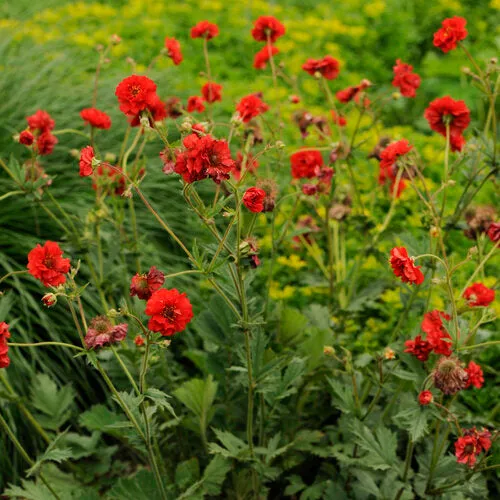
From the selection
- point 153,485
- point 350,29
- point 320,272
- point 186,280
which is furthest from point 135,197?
point 350,29

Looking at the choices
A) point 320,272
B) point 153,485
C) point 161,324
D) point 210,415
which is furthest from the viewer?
point 320,272

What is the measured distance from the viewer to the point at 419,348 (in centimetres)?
149

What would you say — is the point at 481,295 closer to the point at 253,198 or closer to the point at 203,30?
the point at 253,198

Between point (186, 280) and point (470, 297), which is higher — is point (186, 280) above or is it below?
below

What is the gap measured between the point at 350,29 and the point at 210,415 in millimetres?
3204

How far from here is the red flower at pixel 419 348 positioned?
58.2 inches

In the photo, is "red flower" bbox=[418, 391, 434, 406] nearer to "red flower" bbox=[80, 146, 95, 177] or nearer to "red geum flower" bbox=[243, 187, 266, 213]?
"red geum flower" bbox=[243, 187, 266, 213]

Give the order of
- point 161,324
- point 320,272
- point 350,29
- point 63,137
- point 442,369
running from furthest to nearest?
point 350,29 < point 63,137 < point 320,272 < point 442,369 < point 161,324

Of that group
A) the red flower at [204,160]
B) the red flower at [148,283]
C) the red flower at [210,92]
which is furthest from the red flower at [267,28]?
the red flower at [148,283]

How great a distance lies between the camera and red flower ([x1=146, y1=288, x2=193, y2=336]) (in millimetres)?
1265

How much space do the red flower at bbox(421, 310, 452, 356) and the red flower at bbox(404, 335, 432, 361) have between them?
2 centimetres

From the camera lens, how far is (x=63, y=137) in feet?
9.09

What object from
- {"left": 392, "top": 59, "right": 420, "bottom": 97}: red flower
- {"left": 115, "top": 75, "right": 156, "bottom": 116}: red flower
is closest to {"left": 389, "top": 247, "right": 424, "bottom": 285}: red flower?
{"left": 115, "top": 75, "right": 156, "bottom": 116}: red flower

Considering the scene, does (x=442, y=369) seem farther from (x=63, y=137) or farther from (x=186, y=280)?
(x=63, y=137)
